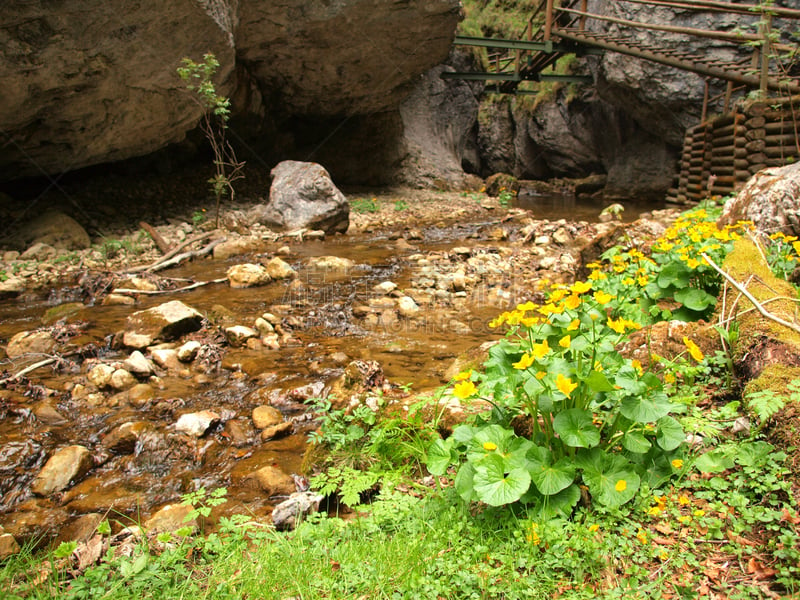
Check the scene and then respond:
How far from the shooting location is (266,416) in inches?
107

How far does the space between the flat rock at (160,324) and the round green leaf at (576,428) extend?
336cm

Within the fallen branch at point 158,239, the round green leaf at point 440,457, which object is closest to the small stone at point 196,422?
the round green leaf at point 440,457

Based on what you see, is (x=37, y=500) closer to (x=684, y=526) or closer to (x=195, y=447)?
(x=195, y=447)

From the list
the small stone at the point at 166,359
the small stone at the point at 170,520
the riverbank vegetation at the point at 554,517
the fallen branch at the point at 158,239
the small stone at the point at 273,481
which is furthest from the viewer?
the fallen branch at the point at 158,239

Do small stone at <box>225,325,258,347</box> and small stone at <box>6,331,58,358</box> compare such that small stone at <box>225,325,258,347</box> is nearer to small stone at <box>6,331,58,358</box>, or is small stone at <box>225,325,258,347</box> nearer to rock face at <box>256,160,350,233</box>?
small stone at <box>6,331,58,358</box>

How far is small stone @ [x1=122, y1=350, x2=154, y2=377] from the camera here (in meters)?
3.21

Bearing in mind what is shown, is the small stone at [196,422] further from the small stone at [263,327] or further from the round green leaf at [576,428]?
the round green leaf at [576,428]

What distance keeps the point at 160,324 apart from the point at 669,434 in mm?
3719

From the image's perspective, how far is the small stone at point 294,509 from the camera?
1.80 m

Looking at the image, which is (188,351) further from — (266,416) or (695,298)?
(695,298)

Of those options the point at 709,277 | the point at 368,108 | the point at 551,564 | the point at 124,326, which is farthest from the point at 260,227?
the point at 551,564

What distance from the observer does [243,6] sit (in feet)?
28.3

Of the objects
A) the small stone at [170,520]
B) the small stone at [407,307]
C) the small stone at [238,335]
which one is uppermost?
the small stone at [170,520]

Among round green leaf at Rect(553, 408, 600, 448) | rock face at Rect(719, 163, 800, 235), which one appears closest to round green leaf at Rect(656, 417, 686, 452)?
round green leaf at Rect(553, 408, 600, 448)
